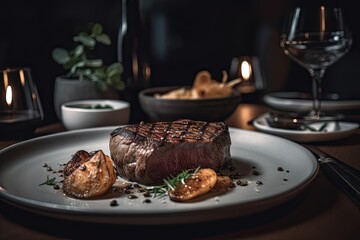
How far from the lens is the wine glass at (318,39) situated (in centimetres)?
170

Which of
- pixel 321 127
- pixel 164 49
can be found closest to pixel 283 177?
pixel 321 127

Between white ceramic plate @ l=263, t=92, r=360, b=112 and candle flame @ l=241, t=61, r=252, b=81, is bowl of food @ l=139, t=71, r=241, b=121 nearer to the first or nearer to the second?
white ceramic plate @ l=263, t=92, r=360, b=112

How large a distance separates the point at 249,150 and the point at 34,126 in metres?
0.73

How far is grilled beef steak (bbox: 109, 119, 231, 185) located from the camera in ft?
3.52

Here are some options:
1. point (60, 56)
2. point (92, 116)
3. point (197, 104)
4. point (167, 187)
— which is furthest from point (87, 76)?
point (167, 187)

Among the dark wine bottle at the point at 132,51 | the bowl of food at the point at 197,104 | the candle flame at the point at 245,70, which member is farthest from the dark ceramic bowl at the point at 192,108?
the candle flame at the point at 245,70

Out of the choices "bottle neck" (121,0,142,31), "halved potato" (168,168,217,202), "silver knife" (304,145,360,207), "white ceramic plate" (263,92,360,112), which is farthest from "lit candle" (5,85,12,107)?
"white ceramic plate" (263,92,360,112)

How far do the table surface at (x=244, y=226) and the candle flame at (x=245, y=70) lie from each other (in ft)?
4.47

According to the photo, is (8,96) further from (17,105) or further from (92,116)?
(92,116)

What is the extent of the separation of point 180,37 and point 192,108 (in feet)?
A: 4.47

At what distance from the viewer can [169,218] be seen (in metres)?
0.77

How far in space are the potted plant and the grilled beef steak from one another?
2.18 feet

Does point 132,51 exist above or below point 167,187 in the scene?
above

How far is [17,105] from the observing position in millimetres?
1529
